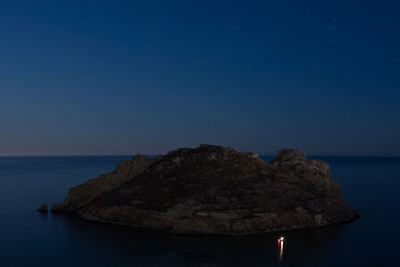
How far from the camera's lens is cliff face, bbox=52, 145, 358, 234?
4731 cm

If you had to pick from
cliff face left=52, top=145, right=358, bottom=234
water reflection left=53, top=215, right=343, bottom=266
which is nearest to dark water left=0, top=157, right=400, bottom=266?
water reflection left=53, top=215, right=343, bottom=266

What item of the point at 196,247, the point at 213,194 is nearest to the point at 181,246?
the point at 196,247

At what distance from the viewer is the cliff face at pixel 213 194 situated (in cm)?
4731

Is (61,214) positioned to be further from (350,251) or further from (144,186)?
(350,251)

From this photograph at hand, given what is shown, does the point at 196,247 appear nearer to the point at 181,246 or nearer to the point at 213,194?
the point at 181,246

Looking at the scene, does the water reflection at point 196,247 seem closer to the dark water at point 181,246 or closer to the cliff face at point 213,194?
the dark water at point 181,246

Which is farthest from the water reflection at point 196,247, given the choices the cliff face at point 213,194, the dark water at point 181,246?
the cliff face at point 213,194

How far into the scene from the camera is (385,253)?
41.5 m

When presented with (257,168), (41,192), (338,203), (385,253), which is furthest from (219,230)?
(41,192)

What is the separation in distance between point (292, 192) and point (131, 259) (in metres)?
26.6

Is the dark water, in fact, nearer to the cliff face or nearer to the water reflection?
the water reflection

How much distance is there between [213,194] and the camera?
5031 cm

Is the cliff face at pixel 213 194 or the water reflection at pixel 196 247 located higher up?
the cliff face at pixel 213 194

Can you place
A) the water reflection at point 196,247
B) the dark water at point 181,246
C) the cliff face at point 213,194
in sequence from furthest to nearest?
the cliff face at point 213,194
the dark water at point 181,246
the water reflection at point 196,247
